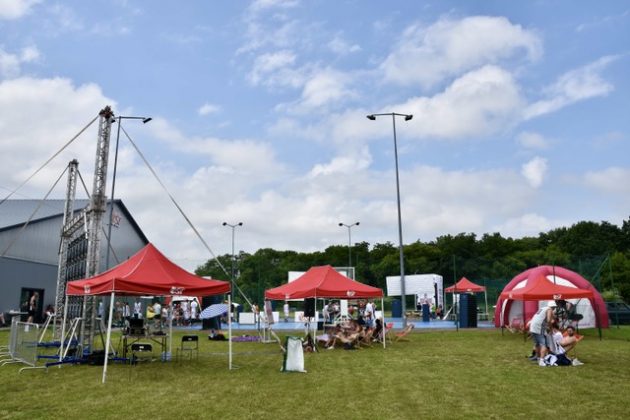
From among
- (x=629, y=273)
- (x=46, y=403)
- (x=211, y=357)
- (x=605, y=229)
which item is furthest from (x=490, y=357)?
(x=605, y=229)

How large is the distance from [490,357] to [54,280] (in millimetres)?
31625

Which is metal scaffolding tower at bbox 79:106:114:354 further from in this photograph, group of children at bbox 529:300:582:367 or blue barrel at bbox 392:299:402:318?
blue barrel at bbox 392:299:402:318

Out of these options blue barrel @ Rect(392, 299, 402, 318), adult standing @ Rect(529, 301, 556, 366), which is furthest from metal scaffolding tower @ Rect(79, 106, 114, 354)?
blue barrel @ Rect(392, 299, 402, 318)

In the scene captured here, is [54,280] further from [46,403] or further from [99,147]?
[46,403]

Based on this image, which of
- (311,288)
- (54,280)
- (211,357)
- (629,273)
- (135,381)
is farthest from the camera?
(629,273)

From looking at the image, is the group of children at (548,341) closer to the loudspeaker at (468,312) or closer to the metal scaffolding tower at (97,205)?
the metal scaffolding tower at (97,205)

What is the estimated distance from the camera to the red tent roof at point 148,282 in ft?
39.4

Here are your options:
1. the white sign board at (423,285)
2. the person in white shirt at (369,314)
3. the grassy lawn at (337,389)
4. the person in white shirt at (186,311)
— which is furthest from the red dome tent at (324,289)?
the white sign board at (423,285)

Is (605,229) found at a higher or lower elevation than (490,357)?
higher

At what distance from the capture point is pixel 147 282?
1221cm

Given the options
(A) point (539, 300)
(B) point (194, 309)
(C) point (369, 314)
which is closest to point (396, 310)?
(C) point (369, 314)

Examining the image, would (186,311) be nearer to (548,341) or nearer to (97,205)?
(97,205)

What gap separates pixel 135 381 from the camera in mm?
10742

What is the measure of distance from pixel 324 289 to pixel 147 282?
6.59 meters
